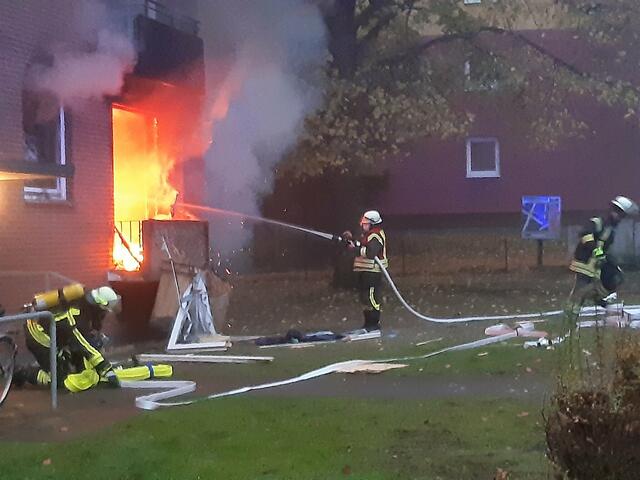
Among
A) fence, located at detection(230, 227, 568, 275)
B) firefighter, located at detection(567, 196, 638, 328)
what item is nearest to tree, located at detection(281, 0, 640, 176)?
firefighter, located at detection(567, 196, 638, 328)

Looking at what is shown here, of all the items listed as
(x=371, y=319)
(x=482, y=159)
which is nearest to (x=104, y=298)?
(x=371, y=319)

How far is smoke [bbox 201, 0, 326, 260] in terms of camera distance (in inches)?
651

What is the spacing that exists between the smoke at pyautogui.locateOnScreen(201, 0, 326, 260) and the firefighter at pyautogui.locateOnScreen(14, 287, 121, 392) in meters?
6.82

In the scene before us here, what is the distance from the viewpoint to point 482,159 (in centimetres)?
2662

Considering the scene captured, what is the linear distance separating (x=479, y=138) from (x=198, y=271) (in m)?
14.2

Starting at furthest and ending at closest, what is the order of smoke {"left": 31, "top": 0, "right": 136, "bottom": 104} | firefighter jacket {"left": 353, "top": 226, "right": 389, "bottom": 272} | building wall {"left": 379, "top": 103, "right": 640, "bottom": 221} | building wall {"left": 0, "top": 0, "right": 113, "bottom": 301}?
building wall {"left": 379, "top": 103, "right": 640, "bottom": 221} < firefighter jacket {"left": 353, "top": 226, "right": 389, "bottom": 272} < smoke {"left": 31, "top": 0, "right": 136, "bottom": 104} < building wall {"left": 0, "top": 0, "right": 113, "bottom": 301}

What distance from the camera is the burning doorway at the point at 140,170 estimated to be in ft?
48.6

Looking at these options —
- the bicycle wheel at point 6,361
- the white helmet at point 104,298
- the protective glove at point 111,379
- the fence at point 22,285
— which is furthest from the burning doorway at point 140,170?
the bicycle wheel at point 6,361

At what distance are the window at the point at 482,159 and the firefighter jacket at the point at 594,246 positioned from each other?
13.0 meters

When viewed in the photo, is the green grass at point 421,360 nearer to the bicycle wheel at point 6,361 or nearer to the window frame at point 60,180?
the bicycle wheel at point 6,361

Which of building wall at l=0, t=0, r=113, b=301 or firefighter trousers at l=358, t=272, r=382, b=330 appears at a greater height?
building wall at l=0, t=0, r=113, b=301

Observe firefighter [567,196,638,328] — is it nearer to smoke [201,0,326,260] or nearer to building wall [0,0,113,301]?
smoke [201,0,326,260]

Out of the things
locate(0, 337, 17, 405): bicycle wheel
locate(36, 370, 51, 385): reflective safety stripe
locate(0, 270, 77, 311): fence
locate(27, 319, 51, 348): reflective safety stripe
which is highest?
locate(0, 270, 77, 311): fence

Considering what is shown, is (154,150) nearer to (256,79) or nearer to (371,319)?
(256,79)
